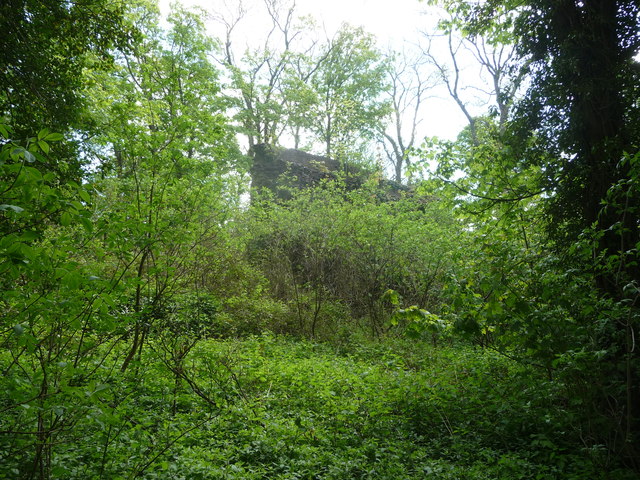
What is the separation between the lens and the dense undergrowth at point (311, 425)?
372 cm

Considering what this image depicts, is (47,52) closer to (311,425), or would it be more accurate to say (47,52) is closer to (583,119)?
(311,425)

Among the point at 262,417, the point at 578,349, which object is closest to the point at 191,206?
the point at 262,417

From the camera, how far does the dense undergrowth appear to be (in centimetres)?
372

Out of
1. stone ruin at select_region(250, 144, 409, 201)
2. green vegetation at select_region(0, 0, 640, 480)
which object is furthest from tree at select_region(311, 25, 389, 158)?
green vegetation at select_region(0, 0, 640, 480)

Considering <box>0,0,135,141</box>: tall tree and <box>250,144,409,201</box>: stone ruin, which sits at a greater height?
Result: <box>250,144,409,201</box>: stone ruin

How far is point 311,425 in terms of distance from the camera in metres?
5.04

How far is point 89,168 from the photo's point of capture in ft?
18.7

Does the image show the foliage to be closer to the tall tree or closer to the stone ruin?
the stone ruin

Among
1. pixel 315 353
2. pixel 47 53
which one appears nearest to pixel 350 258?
pixel 315 353

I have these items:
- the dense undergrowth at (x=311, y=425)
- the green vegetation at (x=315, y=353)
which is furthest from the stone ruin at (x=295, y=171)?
the dense undergrowth at (x=311, y=425)

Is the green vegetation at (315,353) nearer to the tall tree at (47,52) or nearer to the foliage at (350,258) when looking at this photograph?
the tall tree at (47,52)

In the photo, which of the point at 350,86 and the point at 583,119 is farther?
the point at 350,86

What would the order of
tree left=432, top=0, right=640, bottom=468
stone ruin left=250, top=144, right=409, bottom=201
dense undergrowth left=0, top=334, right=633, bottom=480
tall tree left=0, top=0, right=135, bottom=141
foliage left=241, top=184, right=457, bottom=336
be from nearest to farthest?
1. dense undergrowth left=0, top=334, right=633, bottom=480
2. tall tree left=0, top=0, right=135, bottom=141
3. tree left=432, top=0, right=640, bottom=468
4. foliage left=241, top=184, right=457, bottom=336
5. stone ruin left=250, top=144, right=409, bottom=201

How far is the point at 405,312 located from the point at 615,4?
476 cm
